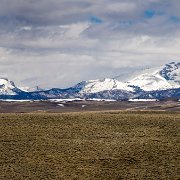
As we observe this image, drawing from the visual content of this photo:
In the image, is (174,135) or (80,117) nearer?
(174,135)

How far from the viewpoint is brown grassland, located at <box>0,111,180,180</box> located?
142 ft

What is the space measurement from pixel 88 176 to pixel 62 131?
17.2 m

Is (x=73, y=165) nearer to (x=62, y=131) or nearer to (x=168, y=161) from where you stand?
(x=168, y=161)

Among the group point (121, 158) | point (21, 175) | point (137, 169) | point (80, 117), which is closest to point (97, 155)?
point (121, 158)

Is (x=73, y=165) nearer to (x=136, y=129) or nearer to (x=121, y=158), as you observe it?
(x=121, y=158)

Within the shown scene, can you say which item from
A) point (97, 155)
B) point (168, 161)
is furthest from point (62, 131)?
point (168, 161)

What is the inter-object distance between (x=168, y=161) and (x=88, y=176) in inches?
326

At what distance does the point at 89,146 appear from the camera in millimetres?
51594

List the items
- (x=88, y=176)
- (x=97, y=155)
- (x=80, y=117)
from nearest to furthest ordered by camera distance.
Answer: (x=88, y=176)
(x=97, y=155)
(x=80, y=117)

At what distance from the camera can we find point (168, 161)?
151ft

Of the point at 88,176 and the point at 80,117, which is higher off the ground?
the point at 80,117

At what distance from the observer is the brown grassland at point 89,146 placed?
4319 cm

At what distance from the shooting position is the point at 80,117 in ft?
217

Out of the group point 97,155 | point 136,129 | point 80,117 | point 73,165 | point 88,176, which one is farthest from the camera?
point 80,117
